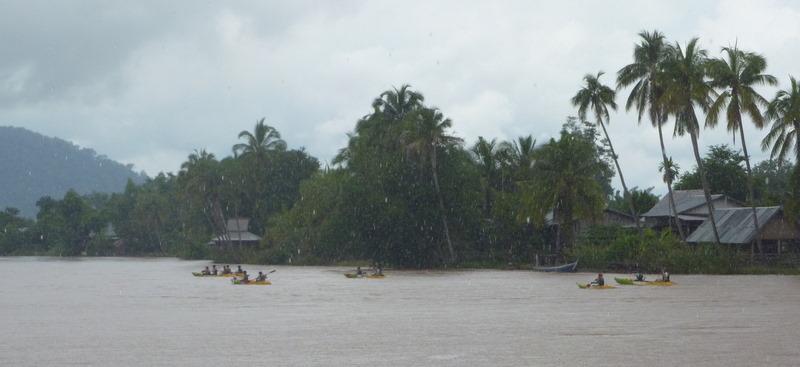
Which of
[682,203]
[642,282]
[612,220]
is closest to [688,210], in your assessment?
[682,203]

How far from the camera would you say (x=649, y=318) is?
98.0 ft

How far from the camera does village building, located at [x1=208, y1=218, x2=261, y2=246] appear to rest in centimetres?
10438

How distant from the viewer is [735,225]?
59125mm

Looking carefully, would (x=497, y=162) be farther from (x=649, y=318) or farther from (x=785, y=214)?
(x=649, y=318)

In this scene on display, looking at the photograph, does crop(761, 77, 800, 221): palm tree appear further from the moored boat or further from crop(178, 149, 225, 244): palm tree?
crop(178, 149, 225, 244): palm tree

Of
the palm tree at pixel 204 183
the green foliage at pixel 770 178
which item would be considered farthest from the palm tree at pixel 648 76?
the palm tree at pixel 204 183

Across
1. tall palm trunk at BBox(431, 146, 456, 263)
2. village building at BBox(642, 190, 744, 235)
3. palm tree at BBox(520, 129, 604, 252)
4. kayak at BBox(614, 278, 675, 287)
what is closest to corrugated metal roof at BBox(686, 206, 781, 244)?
village building at BBox(642, 190, 744, 235)

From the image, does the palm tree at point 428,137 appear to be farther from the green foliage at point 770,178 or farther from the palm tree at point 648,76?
the green foliage at point 770,178

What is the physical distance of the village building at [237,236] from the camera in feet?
342

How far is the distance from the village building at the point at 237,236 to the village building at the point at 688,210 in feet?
154

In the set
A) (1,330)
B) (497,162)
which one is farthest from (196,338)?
(497,162)

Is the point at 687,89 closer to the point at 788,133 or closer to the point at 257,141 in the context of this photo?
the point at 788,133

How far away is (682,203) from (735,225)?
13126mm

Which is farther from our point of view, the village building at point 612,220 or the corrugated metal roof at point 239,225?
the corrugated metal roof at point 239,225
